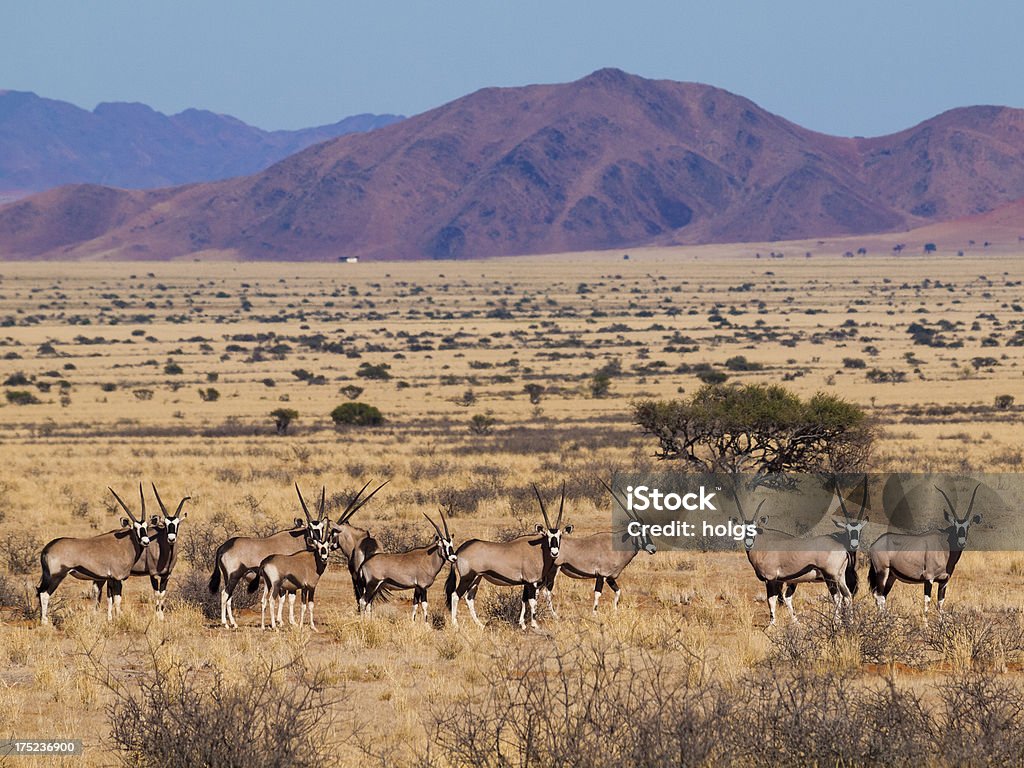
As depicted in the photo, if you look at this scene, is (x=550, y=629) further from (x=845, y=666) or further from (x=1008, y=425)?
(x=1008, y=425)

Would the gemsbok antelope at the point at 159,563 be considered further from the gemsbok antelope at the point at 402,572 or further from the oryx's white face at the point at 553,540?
the oryx's white face at the point at 553,540

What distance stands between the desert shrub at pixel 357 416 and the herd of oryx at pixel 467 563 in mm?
28188

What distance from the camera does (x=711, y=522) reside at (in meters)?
23.7

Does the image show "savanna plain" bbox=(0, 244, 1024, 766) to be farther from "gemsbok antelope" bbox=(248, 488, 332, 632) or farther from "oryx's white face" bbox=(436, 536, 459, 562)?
"oryx's white face" bbox=(436, 536, 459, 562)

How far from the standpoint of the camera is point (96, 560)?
1519cm

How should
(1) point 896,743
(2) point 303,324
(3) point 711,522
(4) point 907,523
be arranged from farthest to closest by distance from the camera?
1. (2) point 303,324
2. (3) point 711,522
3. (4) point 907,523
4. (1) point 896,743

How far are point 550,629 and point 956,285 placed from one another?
150563 millimetres

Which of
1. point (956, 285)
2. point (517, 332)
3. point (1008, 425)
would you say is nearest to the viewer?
point (1008, 425)

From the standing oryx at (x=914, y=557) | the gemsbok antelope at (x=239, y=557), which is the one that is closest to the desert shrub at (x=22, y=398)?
the gemsbok antelope at (x=239, y=557)

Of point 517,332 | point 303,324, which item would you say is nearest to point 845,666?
point 517,332

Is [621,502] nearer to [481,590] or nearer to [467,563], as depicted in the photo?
[481,590]

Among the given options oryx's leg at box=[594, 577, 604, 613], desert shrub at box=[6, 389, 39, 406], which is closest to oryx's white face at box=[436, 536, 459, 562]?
oryx's leg at box=[594, 577, 604, 613]

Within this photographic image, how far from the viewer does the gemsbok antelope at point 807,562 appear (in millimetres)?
14453

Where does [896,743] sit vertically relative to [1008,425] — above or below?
above
